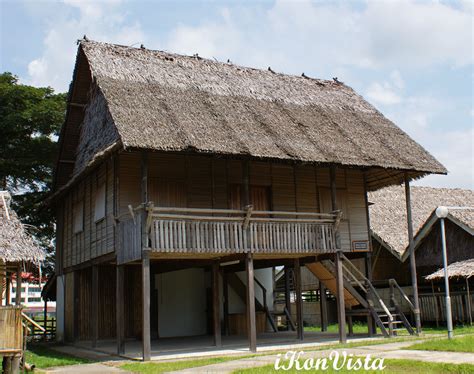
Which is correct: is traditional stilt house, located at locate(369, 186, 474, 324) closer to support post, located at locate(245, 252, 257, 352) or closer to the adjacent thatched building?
support post, located at locate(245, 252, 257, 352)

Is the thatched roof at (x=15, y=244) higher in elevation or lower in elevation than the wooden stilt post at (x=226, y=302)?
higher

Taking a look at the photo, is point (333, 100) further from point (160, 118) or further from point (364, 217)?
point (160, 118)

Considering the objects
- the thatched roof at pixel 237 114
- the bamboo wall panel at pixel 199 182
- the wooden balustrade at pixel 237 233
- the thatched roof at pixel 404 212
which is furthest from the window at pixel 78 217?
the thatched roof at pixel 404 212

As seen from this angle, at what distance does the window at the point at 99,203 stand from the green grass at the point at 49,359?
4.12 metres

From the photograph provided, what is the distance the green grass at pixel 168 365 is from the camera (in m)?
12.8

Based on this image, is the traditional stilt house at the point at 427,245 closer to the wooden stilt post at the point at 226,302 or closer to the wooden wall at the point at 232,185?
the wooden wall at the point at 232,185

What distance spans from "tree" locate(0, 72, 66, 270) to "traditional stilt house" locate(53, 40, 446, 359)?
4935 millimetres

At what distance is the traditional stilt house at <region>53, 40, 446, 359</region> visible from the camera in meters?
16.0

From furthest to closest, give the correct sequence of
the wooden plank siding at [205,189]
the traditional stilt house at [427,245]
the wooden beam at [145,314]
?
the traditional stilt house at [427,245] → the wooden plank siding at [205,189] → the wooden beam at [145,314]

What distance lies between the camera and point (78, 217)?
2184cm

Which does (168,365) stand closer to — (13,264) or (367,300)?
(13,264)

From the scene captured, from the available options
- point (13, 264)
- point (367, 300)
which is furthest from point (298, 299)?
point (13, 264)

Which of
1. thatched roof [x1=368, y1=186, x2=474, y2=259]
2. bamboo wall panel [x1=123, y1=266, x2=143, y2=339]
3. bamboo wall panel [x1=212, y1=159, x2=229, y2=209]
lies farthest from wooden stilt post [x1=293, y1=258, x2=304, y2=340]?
thatched roof [x1=368, y1=186, x2=474, y2=259]

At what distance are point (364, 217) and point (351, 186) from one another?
1.11 meters
